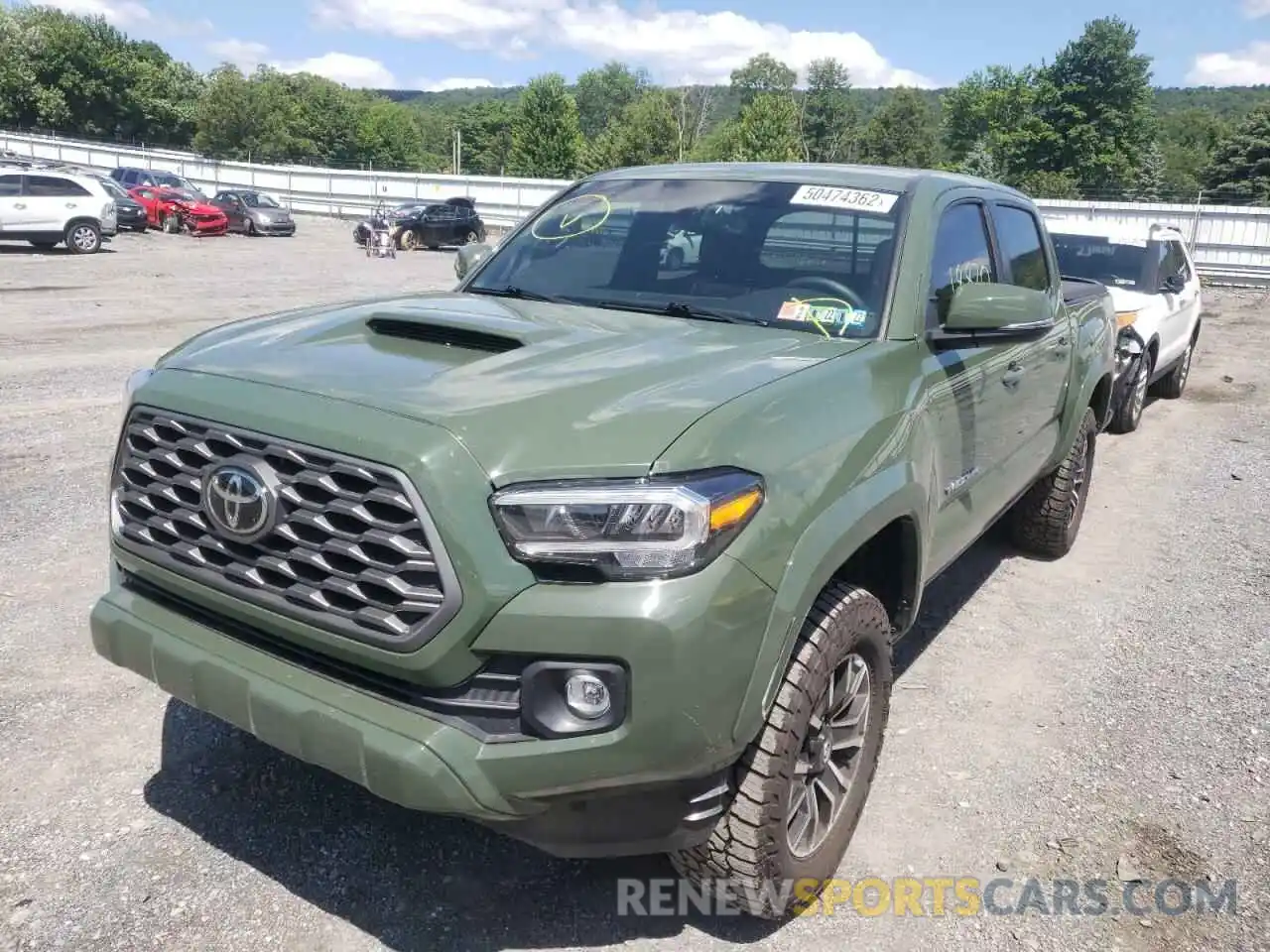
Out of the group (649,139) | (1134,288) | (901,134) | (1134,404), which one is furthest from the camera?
(901,134)

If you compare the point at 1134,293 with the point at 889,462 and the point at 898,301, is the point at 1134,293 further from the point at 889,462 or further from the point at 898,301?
the point at 889,462

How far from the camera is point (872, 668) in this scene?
117 inches

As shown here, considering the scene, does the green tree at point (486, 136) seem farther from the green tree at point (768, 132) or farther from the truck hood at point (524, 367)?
the truck hood at point (524, 367)

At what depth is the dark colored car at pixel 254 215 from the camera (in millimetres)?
32562

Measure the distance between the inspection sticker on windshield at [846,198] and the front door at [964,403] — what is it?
0.22 meters

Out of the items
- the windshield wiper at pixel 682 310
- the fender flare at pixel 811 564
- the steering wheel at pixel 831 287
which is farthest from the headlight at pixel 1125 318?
the fender flare at pixel 811 564

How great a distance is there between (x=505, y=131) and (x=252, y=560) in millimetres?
118869

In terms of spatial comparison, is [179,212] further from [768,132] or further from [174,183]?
[768,132]

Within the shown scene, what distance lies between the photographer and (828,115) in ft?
339

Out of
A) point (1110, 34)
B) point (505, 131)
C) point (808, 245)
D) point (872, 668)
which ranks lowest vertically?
point (872, 668)

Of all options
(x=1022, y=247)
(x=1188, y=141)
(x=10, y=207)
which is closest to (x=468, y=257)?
(x=1022, y=247)

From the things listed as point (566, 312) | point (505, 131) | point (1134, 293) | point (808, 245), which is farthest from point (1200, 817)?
point (505, 131)

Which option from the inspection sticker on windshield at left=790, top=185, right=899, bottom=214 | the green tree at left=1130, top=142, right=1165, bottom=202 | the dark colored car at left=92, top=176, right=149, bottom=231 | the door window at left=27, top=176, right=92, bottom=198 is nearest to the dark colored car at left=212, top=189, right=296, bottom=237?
the dark colored car at left=92, top=176, right=149, bottom=231

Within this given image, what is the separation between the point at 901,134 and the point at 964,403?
104 metres
